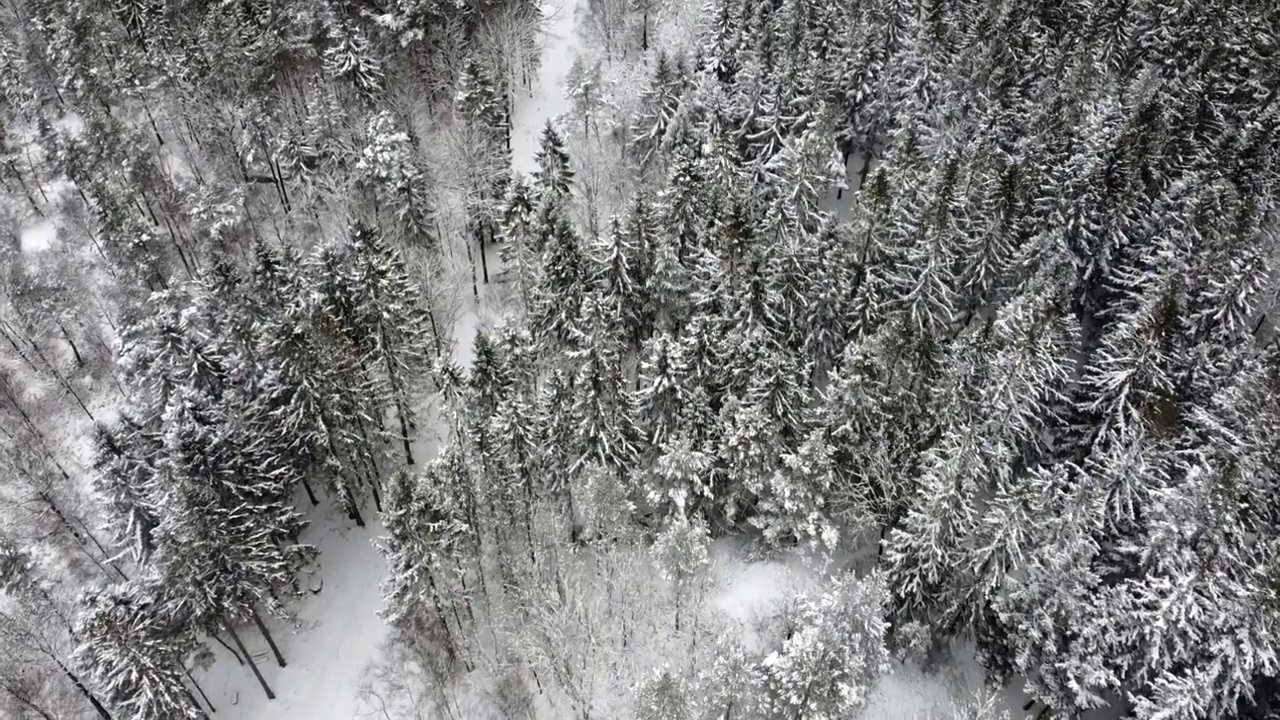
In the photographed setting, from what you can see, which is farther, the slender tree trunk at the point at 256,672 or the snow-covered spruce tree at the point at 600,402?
the snow-covered spruce tree at the point at 600,402

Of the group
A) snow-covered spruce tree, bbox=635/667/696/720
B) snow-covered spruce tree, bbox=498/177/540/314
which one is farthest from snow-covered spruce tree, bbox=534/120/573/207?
snow-covered spruce tree, bbox=635/667/696/720

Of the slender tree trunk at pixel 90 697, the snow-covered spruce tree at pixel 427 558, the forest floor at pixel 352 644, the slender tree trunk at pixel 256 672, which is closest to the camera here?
the snow-covered spruce tree at pixel 427 558

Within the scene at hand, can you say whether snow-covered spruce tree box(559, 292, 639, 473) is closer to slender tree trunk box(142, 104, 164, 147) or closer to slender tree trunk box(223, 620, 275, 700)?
slender tree trunk box(223, 620, 275, 700)

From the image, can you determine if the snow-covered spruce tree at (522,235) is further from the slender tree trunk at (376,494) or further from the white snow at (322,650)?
the white snow at (322,650)

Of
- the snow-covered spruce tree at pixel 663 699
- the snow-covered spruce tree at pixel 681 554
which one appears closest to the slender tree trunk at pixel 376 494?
the snow-covered spruce tree at pixel 681 554

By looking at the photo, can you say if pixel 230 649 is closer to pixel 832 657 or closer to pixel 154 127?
pixel 832 657

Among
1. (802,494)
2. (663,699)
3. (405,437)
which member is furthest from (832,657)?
(405,437)
